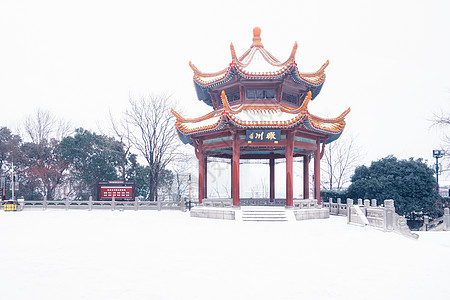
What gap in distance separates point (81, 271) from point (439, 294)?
7405 mm

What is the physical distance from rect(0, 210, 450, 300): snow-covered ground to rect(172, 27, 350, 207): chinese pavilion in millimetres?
7105

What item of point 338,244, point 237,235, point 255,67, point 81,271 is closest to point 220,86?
point 255,67

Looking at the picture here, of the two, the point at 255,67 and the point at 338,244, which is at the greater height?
the point at 255,67

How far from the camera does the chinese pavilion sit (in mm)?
19297

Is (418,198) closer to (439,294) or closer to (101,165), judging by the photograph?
(439,294)

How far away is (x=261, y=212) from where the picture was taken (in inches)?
744

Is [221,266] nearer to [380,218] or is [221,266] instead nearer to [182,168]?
[380,218]

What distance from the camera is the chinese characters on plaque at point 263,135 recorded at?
758 inches

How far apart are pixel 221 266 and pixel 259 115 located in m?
13.2

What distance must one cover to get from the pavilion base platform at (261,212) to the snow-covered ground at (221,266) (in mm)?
5091

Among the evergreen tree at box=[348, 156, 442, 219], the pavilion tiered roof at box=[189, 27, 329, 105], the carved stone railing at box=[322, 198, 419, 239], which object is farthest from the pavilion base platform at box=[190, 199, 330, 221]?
the evergreen tree at box=[348, 156, 442, 219]

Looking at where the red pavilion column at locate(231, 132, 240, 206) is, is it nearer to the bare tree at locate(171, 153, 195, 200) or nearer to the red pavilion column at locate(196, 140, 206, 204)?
the red pavilion column at locate(196, 140, 206, 204)

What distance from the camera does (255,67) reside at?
71.2 feet

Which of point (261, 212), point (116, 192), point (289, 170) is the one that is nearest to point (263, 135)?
point (289, 170)
